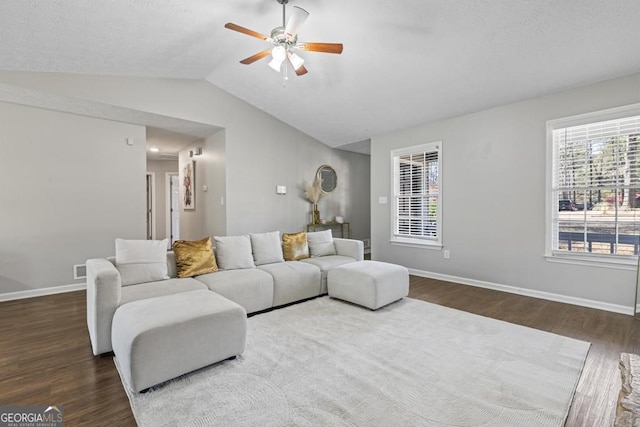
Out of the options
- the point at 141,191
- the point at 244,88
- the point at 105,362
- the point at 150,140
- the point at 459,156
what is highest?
the point at 244,88

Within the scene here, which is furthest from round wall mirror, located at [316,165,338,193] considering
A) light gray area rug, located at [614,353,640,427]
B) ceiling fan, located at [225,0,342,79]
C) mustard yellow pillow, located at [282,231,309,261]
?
light gray area rug, located at [614,353,640,427]

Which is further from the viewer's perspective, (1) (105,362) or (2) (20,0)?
(2) (20,0)

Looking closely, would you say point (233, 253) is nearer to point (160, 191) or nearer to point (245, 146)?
point (245, 146)

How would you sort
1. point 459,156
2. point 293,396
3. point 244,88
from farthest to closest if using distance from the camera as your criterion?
point 244,88 → point 459,156 → point 293,396

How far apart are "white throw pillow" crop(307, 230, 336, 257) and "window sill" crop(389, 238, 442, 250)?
1526 millimetres

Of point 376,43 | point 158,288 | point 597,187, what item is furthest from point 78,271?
point 597,187

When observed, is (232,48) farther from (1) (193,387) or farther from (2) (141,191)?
(1) (193,387)

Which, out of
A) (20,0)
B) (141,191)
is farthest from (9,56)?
(141,191)

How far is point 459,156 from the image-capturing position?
4570 mm

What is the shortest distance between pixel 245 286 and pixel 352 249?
1795 millimetres

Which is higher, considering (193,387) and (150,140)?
(150,140)

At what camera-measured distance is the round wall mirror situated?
6582 mm

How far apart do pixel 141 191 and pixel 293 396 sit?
4.26m

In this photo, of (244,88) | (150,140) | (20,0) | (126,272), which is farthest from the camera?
(150,140)
